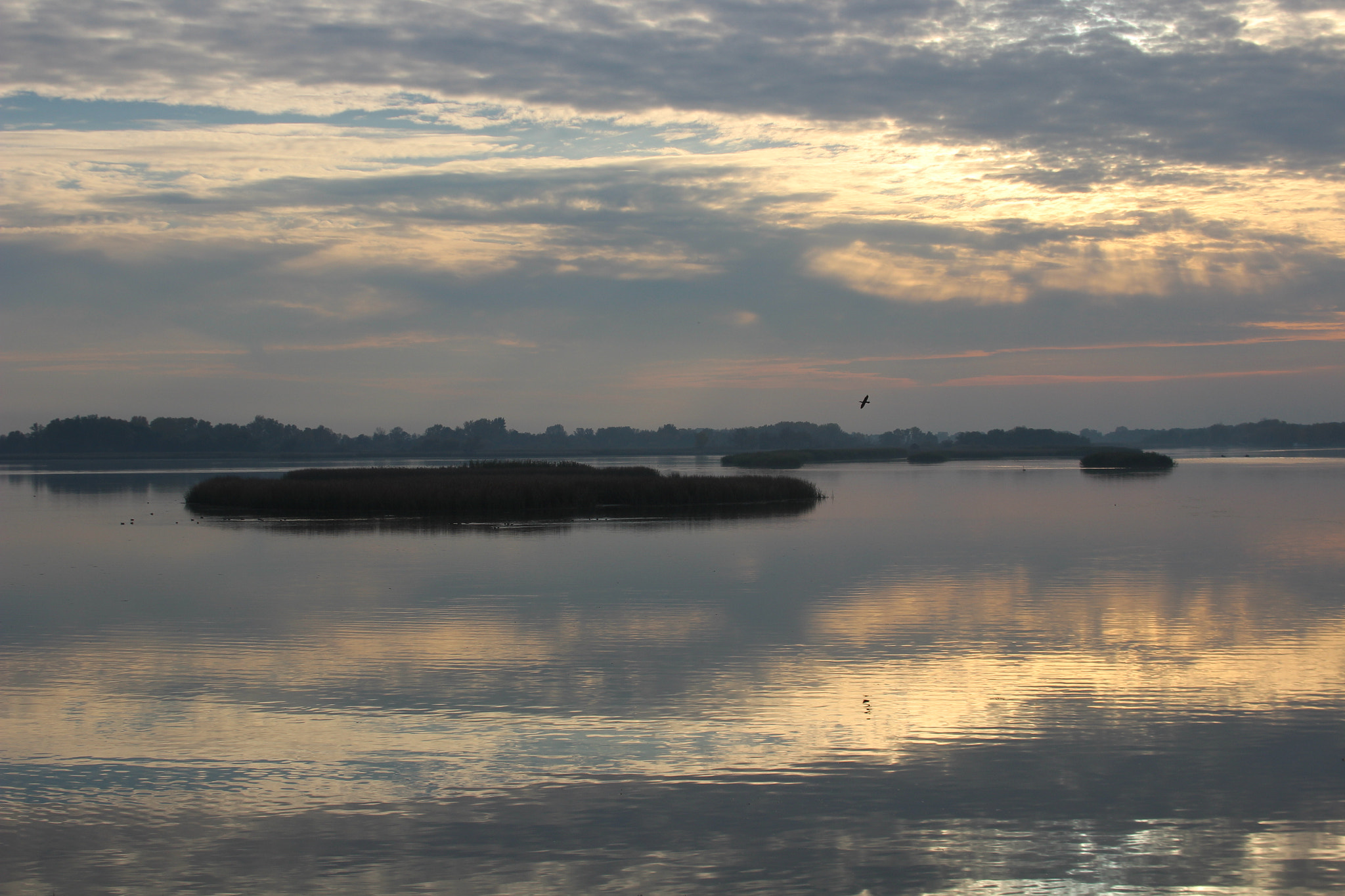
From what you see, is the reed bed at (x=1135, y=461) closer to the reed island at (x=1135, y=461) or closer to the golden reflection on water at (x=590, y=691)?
the reed island at (x=1135, y=461)

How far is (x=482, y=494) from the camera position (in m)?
39.2

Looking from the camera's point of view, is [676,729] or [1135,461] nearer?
[676,729]

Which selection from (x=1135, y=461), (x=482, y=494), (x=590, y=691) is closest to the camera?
(x=590, y=691)

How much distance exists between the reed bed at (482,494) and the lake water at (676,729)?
16.6m

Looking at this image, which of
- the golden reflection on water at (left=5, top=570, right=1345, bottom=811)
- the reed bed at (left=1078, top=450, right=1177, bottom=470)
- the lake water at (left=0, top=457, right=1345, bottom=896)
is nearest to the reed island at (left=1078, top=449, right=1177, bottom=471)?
the reed bed at (left=1078, top=450, right=1177, bottom=470)

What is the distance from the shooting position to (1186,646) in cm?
1345

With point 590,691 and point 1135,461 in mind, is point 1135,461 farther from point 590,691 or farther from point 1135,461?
point 590,691

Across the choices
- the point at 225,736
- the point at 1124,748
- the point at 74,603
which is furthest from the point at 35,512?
the point at 1124,748

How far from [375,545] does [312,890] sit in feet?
70.6

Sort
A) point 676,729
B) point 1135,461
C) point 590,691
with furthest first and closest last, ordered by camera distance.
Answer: point 1135,461 < point 590,691 < point 676,729

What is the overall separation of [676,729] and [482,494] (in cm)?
3024

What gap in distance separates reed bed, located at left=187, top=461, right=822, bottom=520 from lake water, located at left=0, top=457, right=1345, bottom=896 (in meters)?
Answer: 16.6

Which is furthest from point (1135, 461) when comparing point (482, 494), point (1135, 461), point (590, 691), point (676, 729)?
point (676, 729)

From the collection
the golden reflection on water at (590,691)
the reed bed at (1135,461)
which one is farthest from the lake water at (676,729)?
the reed bed at (1135,461)
